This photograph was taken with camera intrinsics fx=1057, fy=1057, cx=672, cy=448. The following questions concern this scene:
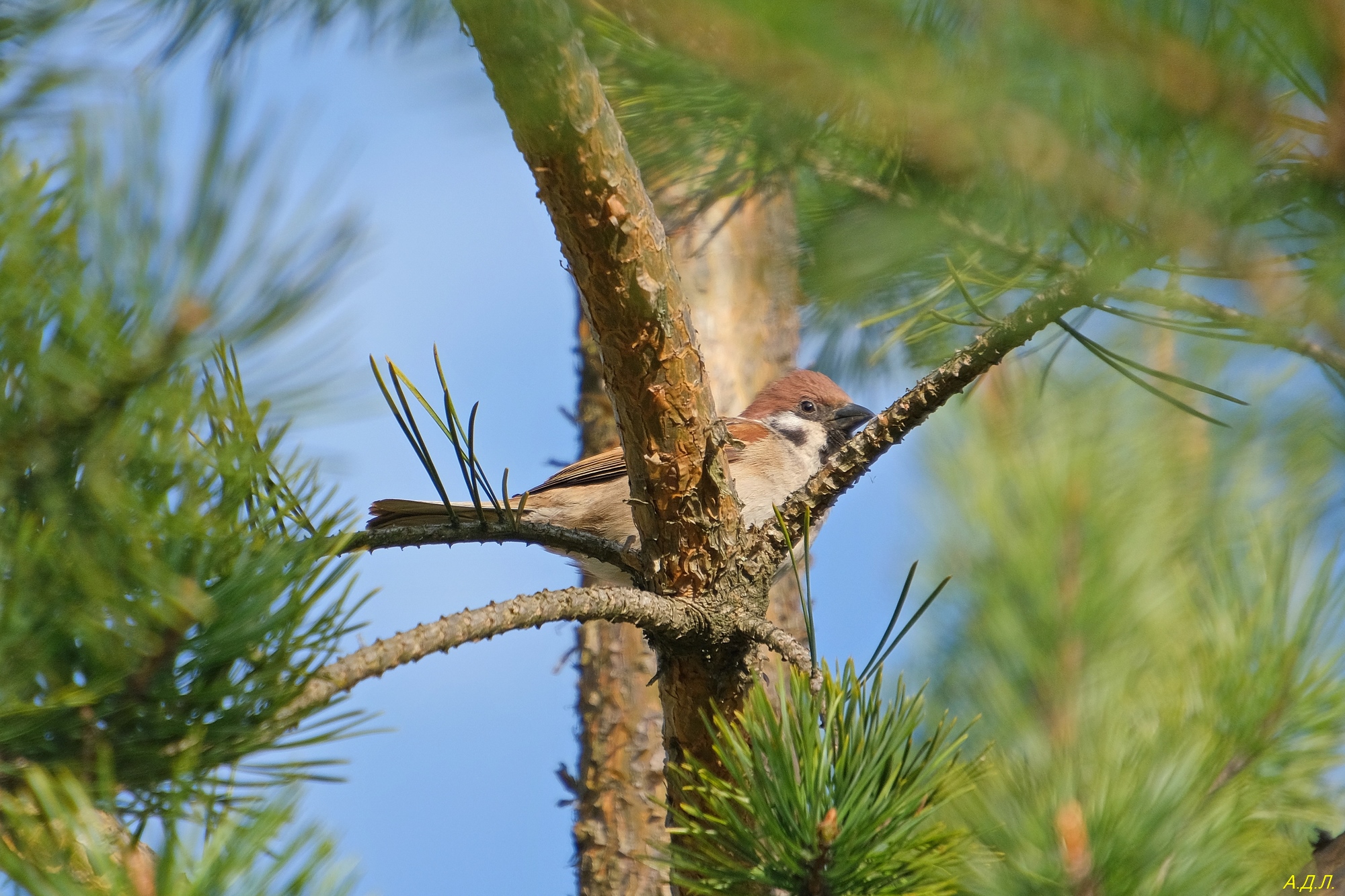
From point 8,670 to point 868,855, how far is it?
0.97m

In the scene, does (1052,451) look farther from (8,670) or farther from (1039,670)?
(8,670)

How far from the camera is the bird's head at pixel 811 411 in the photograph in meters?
4.30

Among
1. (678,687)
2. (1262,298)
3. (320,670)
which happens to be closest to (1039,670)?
(678,687)

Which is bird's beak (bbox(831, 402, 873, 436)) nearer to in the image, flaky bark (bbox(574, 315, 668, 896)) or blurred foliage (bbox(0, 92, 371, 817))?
flaky bark (bbox(574, 315, 668, 896))

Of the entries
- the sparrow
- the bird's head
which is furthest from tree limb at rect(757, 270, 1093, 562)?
the bird's head

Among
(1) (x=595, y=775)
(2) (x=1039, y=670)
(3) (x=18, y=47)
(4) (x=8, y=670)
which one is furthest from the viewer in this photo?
(1) (x=595, y=775)

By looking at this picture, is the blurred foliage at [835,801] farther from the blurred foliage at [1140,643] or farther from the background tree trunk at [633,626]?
the background tree trunk at [633,626]

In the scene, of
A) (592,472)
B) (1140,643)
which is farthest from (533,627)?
(592,472)

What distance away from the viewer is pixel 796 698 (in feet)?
4.69

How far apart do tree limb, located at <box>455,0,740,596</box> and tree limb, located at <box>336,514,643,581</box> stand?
0.23ft

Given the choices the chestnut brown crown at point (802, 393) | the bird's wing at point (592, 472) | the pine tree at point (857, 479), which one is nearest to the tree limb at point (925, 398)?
the pine tree at point (857, 479)

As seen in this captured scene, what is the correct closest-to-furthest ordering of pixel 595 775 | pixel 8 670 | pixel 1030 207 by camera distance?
pixel 8 670
pixel 1030 207
pixel 595 775

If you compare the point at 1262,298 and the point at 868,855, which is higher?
the point at 1262,298

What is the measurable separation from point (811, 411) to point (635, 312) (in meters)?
2.60
